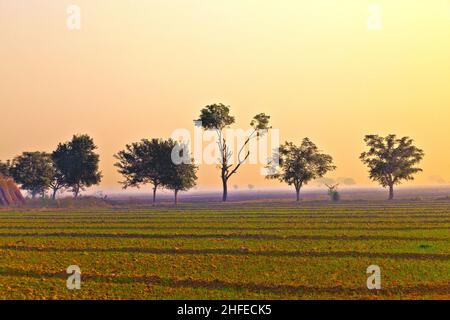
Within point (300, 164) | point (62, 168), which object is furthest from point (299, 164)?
point (62, 168)

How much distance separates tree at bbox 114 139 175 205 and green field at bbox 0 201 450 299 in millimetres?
73079

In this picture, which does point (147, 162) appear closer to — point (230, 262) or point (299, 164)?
point (299, 164)

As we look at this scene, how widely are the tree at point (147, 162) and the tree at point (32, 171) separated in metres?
17.3

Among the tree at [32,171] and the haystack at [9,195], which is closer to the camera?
the haystack at [9,195]

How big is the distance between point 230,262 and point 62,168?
108620mm

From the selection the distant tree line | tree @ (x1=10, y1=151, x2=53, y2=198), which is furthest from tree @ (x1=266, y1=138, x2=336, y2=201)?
tree @ (x1=10, y1=151, x2=53, y2=198)

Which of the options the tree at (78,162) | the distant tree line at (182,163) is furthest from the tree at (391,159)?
the tree at (78,162)

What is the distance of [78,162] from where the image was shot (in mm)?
127438

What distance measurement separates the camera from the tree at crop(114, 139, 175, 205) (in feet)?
391

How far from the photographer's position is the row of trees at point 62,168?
127m

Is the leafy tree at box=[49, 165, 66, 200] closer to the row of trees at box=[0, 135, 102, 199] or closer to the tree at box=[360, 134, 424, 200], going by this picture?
the row of trees at box=[0, 135, 102, 199]

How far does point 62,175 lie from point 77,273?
110493 mm

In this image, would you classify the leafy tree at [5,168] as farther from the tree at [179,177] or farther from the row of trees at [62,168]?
the tree at [179,177]

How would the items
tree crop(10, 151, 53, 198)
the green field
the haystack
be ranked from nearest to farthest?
1. the green field
2. the haystack
3. tree crop(10, 151, 53, 198)
